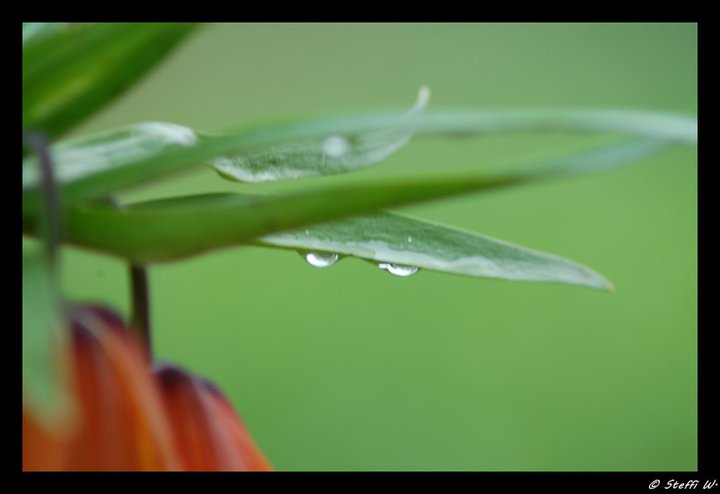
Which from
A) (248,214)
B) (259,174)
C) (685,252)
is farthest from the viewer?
(685,252)

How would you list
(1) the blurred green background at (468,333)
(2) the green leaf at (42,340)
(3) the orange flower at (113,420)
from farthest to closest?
(1) the blurred green background at (468,333) → (3) the orange flower at (113,420) → (2) the green leaf at (42,340)

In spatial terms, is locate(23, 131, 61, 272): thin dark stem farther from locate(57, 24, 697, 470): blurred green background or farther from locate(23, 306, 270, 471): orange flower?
locate(57, 24, 697, 470): blurred green background

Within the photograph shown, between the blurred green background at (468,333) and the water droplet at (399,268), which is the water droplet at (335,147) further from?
the blurred green background at (468,333)

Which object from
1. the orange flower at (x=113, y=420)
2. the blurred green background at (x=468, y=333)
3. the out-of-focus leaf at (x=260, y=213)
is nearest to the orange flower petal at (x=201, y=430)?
the orange flower at (x=113, y=420)

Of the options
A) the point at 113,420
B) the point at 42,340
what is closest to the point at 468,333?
the point at 113,420
